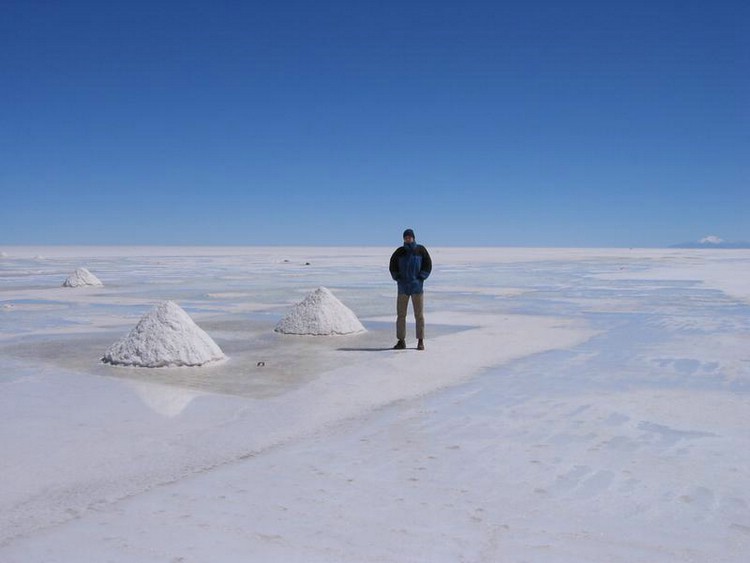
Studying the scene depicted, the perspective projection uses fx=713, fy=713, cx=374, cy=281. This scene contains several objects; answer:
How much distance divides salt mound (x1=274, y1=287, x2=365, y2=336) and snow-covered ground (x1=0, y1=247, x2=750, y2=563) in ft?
1.59

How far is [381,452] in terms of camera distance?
474 centimetres

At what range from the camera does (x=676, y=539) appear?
3.41 m

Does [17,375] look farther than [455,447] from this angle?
Yes

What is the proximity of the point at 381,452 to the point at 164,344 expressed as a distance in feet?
13.1

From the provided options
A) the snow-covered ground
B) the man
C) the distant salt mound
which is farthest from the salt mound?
the distant salt mound

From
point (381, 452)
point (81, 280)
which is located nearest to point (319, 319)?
point (381, 452)

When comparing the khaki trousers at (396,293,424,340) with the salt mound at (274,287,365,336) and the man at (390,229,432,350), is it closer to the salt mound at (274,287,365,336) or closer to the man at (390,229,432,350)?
the man at (390,229,432,350)

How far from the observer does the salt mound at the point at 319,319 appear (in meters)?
10.4

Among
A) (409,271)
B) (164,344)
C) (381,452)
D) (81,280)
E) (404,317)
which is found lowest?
(381,452)

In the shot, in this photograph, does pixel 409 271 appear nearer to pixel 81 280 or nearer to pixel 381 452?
pixel 381 452

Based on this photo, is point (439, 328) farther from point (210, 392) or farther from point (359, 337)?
point (210, 392)

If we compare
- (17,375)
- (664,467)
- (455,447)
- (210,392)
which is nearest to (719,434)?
(664,467)

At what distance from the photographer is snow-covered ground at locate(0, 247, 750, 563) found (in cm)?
339

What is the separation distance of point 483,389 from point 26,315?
9.84m
